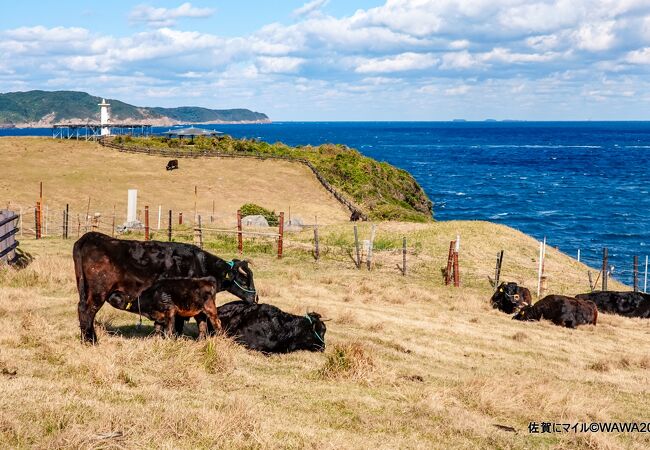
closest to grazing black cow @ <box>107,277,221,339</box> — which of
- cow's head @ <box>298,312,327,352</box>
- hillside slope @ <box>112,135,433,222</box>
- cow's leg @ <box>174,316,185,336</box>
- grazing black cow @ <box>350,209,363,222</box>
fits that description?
cow's leg @ <box>174,316,185,336</box>

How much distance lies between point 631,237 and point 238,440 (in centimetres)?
5528

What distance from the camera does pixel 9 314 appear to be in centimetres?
1329

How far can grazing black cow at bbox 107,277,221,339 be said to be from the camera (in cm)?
1170

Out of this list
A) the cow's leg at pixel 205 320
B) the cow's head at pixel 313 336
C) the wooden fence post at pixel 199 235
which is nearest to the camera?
the cow's leg at pixel 205 320

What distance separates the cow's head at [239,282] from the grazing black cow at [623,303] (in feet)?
44.0

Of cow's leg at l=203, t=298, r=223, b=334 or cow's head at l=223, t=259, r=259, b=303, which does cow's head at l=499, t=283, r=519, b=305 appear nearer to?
cow's head at l=223, t=259, r=259, b=303

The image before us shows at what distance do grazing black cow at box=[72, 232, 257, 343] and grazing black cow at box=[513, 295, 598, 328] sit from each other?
36.8 ft

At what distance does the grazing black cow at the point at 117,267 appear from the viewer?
1170 centimetres

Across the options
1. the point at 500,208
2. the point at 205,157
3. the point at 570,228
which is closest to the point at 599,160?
the point at 500,208

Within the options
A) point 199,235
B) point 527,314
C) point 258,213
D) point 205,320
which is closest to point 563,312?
point 527,314

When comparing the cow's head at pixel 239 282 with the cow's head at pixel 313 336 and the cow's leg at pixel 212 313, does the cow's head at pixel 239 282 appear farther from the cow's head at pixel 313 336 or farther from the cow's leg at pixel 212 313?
the cow's leg at pixel 212 313

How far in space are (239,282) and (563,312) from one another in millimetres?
10527

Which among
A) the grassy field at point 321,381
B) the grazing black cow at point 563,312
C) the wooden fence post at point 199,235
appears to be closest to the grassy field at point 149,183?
the wooden fence post at point 199,235

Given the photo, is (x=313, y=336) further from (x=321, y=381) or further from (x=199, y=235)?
(x=199, y=235)
